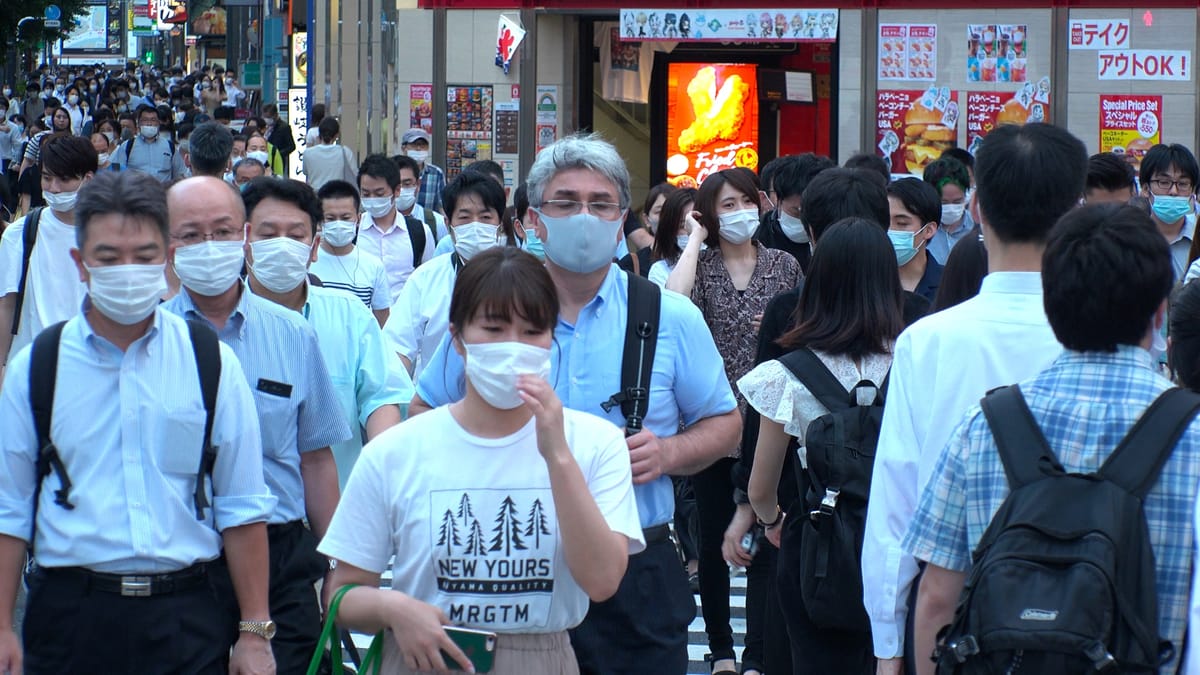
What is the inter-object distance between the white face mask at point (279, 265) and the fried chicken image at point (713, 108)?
1503cm

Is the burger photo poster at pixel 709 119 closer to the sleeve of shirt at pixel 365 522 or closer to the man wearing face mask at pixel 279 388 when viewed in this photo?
the man wearing face mask at pixel 279 388

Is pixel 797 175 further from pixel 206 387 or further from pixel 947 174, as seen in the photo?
pixel 206 387

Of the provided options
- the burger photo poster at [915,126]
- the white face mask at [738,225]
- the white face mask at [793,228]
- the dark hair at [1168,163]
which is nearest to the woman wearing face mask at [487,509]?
the white face mask at [738,225]

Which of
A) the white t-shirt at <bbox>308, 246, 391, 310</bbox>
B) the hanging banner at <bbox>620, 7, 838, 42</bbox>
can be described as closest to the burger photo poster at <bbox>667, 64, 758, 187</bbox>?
the hanging banner at <bbox>620, 7, 838, 42</bbox>

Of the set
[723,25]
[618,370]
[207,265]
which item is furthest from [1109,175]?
[723,25]

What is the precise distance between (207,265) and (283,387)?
16.0 inches

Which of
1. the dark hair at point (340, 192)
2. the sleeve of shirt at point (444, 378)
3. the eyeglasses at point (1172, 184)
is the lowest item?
the sleeve of shirt at point (444, 378)

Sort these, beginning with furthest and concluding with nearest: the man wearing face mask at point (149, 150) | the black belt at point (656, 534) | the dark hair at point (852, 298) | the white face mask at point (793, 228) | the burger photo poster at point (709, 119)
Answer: the man wearing face mask at point (149, 150)
the burger photo poster at point (709, 119)
the white face mask at point (793, 228)
the dark hair at point (852, 298)
the black belt at point (656, 534)

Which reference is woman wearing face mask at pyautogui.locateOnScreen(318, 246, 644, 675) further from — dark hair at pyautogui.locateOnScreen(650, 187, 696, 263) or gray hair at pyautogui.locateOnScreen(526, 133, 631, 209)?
dark hair at pyautogui.locateOnScreen(650, 187, 696, 263)

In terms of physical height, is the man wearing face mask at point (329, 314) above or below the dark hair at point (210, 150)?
below

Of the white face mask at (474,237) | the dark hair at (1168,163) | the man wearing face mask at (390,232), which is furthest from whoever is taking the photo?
the man wearing face mask at (390,232)

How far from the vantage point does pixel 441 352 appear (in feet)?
14.5

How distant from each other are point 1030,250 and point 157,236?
2078mm

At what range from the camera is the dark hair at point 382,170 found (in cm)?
1070
